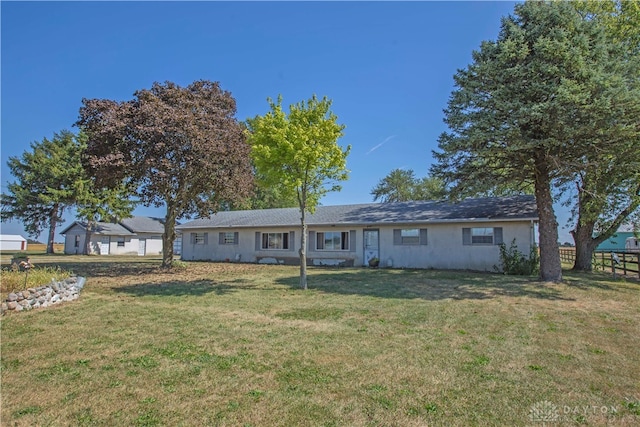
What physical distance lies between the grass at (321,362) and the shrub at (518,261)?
6.36m

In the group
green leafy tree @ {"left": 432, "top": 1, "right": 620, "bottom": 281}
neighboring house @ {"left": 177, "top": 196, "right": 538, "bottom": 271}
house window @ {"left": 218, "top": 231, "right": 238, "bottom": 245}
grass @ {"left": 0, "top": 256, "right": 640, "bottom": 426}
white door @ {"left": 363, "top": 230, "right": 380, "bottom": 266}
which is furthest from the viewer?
house window @ {"left": 218, "top": 231, "right": 238, "bottom": 245}

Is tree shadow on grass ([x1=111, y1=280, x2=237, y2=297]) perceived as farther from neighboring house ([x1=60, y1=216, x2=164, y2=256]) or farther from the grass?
neighboring house ([x1=60, y1=216, x2=164, y2=256])

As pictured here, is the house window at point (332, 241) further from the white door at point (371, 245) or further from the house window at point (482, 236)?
the house window at point (482, 236)

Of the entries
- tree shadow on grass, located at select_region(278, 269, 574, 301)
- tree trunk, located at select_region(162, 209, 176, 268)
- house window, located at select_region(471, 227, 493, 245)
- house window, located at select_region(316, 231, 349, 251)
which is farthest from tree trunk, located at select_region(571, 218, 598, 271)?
tree trunk, located at select_region(162, 209, 176, 268)

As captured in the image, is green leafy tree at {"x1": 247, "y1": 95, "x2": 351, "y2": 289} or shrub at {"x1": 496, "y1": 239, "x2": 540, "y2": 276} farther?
shrub at {"x1": 496, "y1": 239, "x2": 540, "y2": 276}

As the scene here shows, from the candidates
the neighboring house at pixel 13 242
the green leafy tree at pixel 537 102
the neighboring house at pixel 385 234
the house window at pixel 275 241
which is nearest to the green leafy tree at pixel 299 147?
the green leafy tree at pixel 537 102

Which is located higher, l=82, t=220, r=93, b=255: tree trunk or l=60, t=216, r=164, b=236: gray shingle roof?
l=60, t=216, r=164, b=236: gray shingle roof

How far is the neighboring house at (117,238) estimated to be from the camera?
38000 mm

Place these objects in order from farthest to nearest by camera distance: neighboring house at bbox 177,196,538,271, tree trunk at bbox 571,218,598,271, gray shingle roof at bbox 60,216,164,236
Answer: gray shingle roof at bbox 60,216,164,236, tree trunk at bbox 571,218,598,271, neighboring house at bbox 177,196,538,271

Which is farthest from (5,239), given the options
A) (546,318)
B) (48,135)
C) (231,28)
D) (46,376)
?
(546,318)

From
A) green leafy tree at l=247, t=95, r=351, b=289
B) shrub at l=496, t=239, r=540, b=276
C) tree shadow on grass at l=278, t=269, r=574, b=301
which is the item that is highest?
green leafy tree at l=247, t=95, r=351, b=289

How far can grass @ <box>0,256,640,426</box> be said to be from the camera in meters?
3.56

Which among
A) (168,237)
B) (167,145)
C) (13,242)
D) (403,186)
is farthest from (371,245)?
(13,242)

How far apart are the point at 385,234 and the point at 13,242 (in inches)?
2419
